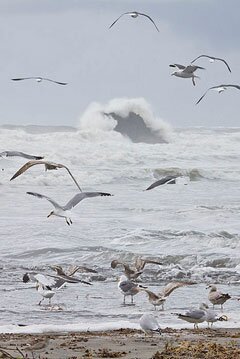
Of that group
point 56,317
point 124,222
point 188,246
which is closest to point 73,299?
point 56,317

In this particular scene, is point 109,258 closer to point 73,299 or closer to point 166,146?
point 73,299

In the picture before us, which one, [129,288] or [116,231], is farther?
[116,231]

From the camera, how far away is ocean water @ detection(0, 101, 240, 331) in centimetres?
993

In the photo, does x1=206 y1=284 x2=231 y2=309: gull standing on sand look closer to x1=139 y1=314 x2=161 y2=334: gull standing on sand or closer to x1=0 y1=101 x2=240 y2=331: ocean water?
x1=0 y1=101 x2=240 y2=331: ocean water

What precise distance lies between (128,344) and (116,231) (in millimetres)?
9091

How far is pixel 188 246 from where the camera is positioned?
579 inches

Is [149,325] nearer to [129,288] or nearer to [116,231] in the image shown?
[129,288]

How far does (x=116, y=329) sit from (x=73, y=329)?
384 millimetres

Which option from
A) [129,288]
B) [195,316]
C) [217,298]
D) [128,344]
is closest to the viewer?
[128,344]

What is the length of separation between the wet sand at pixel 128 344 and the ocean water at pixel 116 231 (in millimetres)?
564

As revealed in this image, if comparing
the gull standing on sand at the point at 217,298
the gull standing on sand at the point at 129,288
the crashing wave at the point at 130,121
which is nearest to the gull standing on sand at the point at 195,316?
the gull standing on sand at the point at 217,298

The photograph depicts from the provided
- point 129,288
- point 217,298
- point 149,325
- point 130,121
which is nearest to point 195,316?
point 149,325

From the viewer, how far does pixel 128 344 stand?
7.34 metres

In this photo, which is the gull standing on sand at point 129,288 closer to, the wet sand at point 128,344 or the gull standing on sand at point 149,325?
the wet sand at point 128,344
